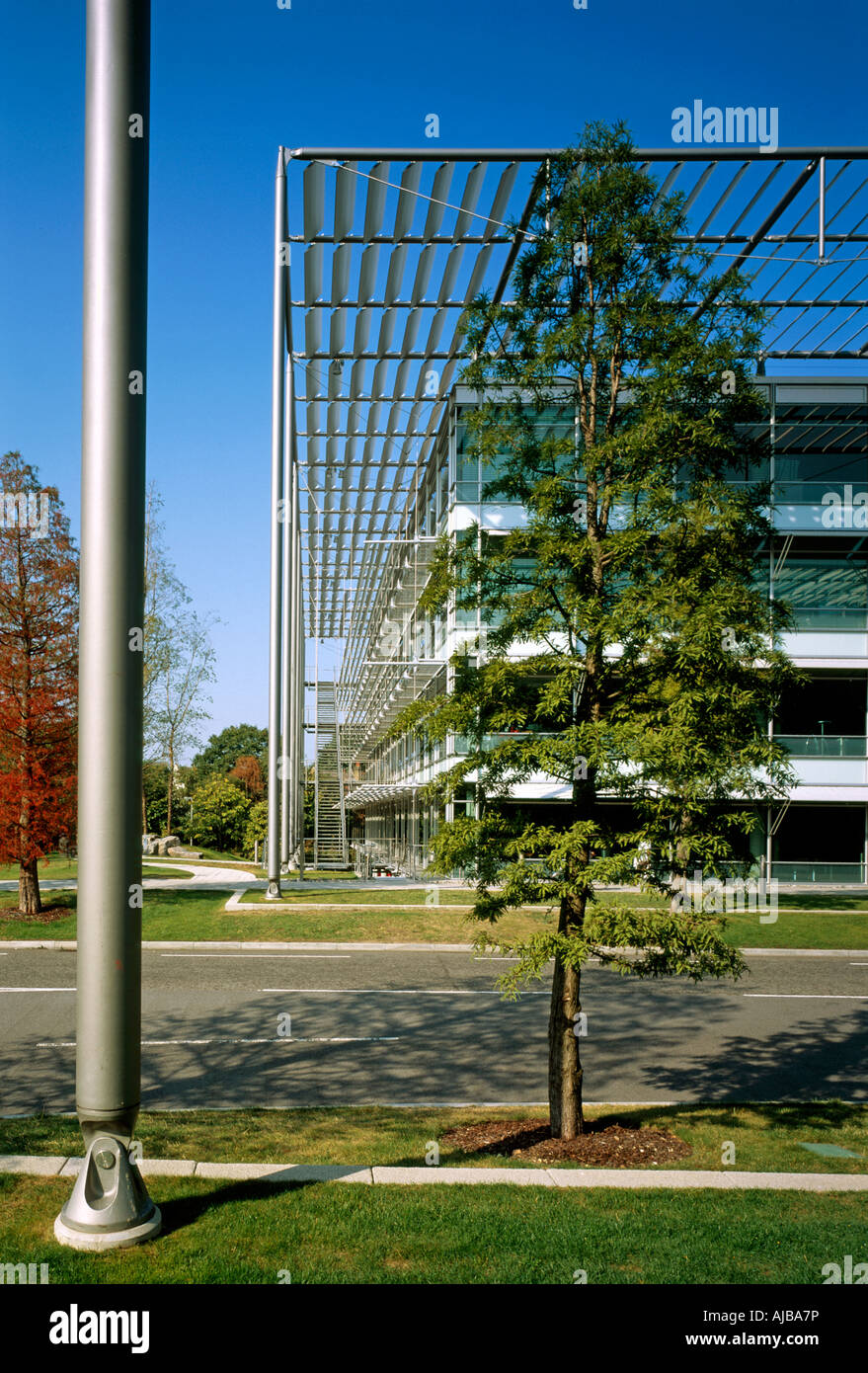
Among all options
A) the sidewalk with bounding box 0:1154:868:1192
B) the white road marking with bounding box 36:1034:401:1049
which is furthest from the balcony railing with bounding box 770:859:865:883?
the sidewalk with bounding box 0:1154:868:1192

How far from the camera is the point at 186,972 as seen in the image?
49.3ft

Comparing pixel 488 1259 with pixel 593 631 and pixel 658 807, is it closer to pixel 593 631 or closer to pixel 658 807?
pixel 658 807

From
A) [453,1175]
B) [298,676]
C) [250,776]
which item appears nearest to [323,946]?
[453,1175]

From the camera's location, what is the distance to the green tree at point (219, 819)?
168 ft

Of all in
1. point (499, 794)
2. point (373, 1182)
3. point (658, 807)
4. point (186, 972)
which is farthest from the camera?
point (186, 972)

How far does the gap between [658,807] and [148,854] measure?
120 ft

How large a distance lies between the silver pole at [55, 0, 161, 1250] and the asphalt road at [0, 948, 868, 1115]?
422 centimetres

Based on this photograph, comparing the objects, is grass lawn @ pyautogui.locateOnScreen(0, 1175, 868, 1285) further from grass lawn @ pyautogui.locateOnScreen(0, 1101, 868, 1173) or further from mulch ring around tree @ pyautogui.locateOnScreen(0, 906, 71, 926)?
mulch ring around tree @ pyautogui.locateOnScreen(0, 906, 71, 926)

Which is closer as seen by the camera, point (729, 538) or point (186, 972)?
point (729, 538)

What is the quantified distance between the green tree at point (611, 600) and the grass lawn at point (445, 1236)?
205 cm

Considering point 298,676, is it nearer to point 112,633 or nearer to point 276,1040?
point 276,1040

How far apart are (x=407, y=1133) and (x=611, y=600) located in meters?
4.27

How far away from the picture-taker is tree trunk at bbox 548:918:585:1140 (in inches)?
309

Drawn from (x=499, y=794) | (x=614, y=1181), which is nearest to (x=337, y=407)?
(x=499, y=794)
